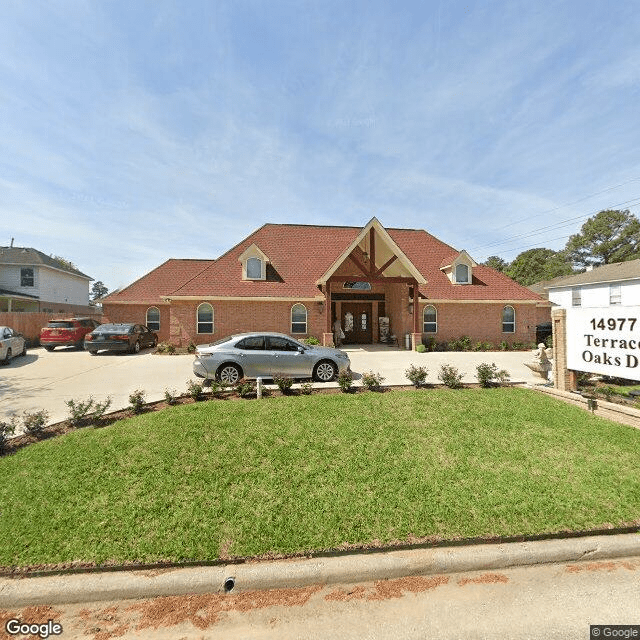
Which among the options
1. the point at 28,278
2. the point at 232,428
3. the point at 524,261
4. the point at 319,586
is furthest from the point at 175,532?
the point at 524,261

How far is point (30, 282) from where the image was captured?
3312cm

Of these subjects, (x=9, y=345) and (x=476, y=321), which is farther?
(x=476, y=321)

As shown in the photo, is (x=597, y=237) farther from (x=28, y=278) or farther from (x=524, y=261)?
(x=28, y=278)

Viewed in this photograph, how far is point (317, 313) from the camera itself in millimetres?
19234

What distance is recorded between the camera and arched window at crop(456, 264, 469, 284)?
21.3m

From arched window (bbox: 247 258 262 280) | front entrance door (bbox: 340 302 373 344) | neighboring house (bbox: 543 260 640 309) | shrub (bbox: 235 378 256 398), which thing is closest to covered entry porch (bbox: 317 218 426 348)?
front entrance door (bbox: 340 302 373 344)

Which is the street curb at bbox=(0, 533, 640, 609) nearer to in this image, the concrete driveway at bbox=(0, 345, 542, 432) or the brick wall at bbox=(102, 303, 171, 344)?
the concrete driveway at bbox=(0, 345, 542, 432)

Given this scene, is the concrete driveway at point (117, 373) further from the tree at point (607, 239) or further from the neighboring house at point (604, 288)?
the tree at point (607, 239)

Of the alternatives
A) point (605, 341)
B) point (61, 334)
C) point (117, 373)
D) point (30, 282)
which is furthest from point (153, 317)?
point (605, 341)

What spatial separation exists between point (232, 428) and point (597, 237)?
226 feet

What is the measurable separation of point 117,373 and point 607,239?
228ft

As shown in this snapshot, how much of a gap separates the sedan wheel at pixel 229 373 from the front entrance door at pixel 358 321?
Result: 12.6 m

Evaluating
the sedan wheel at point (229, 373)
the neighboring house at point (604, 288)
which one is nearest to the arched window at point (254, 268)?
the sedan wheel at point (229, 373)

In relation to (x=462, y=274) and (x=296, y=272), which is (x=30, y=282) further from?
(x=462, y=274)
